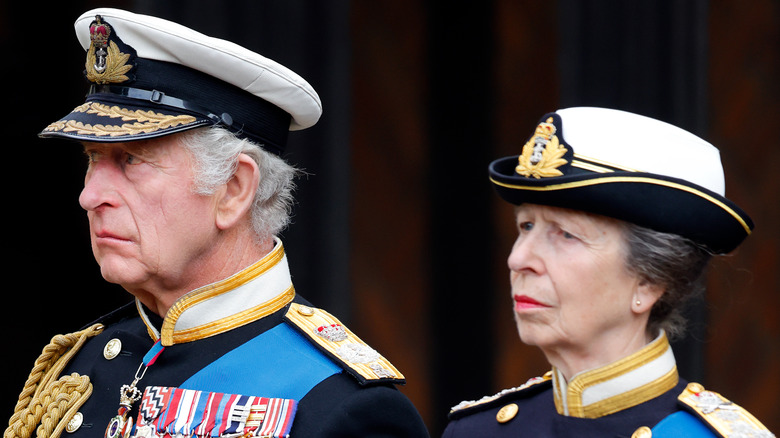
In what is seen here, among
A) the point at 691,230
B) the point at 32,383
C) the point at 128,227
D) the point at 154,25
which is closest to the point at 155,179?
the point at 128,227

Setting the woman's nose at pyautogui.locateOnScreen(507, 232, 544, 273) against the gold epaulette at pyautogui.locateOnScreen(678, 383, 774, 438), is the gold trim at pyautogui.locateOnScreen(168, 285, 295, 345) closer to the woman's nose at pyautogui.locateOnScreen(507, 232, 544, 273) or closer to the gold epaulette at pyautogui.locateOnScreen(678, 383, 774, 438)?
the woman's nose at pyautogui.locateOnScreen(507, 232, 544, 273)

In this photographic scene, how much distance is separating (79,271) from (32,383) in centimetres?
229

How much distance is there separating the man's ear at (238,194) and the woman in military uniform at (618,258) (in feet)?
2.04

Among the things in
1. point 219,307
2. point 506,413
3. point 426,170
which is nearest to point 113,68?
point 219,307

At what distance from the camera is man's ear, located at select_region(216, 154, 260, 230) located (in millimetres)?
2748

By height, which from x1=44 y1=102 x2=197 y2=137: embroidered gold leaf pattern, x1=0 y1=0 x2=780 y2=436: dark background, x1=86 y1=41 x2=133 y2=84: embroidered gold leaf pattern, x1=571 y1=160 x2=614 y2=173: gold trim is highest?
x1=86 y1=41 x2=133 y2=84: embroidered gold leaf pattern

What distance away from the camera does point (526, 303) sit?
2510 mm

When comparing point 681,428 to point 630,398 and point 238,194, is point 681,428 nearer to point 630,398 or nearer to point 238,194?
point 630,398

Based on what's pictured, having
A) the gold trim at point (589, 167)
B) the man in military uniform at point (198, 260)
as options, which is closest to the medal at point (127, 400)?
the man in military uniform at point (198, 260)

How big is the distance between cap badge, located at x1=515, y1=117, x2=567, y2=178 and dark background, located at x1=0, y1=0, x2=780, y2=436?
85.5 inches

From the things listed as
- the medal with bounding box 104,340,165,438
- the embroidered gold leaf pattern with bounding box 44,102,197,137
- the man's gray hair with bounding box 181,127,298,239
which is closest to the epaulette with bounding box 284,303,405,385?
the man's gray hair with bounding box 181,127,298,239

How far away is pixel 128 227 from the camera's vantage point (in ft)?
8.67

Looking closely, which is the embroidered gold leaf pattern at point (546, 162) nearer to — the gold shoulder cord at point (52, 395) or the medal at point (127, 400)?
the medal at point (127, 400)

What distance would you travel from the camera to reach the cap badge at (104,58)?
2.74 metres
